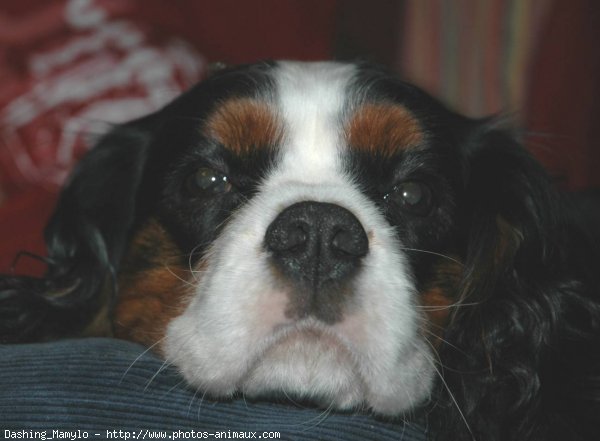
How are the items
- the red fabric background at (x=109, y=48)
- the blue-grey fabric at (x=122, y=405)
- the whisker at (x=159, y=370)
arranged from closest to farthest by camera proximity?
1. the blue-grey fabric at (x=122, y=405)
2. the whisker at (x=159, y=370)
3. the red fabric background at (x=109, y=48)

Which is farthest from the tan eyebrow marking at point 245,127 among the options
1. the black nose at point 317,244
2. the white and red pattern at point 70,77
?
the white and red pattern at point 70,77

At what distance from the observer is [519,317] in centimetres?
138

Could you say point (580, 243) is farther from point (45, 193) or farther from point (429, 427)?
point (45, 193)

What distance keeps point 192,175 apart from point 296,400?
493 mm

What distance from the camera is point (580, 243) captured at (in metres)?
1.59

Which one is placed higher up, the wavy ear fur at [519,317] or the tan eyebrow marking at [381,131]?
the tan eyebrow marking at [381,131]

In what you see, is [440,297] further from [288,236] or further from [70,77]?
[70,77]

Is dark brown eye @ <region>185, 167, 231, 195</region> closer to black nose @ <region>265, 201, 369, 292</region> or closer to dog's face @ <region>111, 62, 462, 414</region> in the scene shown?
dog's face @ <region>111, 62, 462, 414</region>

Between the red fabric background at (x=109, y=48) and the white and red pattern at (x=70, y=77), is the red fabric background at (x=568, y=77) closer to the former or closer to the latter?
the red fabric background at (x=109, y=48)

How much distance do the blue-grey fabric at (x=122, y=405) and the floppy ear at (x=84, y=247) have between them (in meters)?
0.34

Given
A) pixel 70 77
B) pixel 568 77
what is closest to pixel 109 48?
pixel 70 77

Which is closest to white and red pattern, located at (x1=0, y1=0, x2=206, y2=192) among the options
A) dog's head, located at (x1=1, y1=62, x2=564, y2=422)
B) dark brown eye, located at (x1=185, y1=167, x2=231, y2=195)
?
dog's head, located at (x1=1, y1=62, x2=564, y2=422)

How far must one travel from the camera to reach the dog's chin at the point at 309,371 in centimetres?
113

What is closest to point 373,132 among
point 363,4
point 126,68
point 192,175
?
point 192,175
